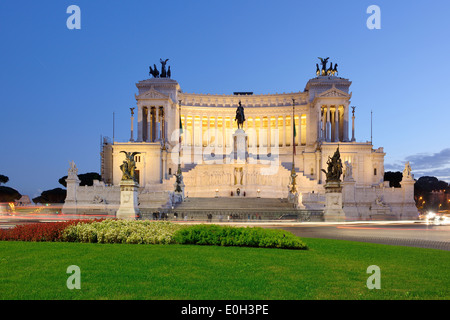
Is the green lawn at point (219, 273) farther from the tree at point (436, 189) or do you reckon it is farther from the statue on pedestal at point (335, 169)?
the tree at point (436, 189)

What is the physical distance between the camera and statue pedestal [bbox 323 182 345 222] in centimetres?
3734

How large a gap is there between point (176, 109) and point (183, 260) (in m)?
87.5

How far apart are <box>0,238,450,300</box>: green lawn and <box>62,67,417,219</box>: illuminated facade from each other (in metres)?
42.2

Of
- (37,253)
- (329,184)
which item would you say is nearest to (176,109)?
(329,184)

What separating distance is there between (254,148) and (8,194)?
61.2m

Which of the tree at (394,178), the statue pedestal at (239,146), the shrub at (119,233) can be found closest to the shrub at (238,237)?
the shrub at (119,233)

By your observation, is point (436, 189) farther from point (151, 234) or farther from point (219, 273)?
point (219, 273)

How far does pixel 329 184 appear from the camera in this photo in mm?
37562

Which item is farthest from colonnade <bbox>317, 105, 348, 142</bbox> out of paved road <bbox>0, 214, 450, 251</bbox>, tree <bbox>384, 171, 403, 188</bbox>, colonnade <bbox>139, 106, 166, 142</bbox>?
paved road <bbox>0, 214, 450, 251</bbox>

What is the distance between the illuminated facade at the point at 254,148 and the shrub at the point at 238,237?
128 ft

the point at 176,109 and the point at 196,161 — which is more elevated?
the point at 176,109

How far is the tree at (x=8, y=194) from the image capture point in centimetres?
9869
